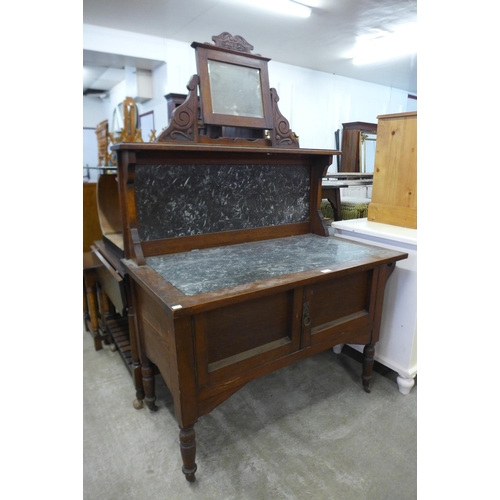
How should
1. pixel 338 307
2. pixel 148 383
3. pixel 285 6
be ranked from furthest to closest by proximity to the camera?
pixel 285 6 → pixel 148 383 → pixel 338 307

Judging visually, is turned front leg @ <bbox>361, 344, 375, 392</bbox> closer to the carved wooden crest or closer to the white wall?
the carved wooden crest

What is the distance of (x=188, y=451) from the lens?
1.30 metres

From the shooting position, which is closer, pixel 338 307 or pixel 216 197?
pixel 338 307

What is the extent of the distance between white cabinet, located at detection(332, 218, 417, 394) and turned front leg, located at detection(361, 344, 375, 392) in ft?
0.51

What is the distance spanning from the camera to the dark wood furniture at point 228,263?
1.20 m

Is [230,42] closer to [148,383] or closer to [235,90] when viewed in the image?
[235,90]

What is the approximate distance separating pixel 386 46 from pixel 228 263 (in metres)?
4.80

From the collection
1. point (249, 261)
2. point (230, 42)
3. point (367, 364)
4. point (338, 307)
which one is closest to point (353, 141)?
point (230, 42)

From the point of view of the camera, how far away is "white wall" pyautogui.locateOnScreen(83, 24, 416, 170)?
414cm

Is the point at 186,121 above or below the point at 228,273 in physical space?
above
